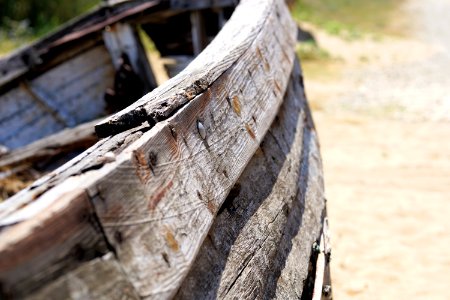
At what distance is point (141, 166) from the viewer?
1.10 meters

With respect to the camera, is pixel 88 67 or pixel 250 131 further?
pixel 88 67

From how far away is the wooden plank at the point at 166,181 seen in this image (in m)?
0.98

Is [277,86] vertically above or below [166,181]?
below

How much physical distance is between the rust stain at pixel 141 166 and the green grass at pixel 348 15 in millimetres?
13198

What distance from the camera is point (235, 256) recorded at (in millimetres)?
1428

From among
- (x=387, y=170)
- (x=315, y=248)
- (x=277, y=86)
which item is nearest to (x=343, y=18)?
(x=387, y=170)

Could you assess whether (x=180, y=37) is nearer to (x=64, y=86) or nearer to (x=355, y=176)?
(x=64, y=86)

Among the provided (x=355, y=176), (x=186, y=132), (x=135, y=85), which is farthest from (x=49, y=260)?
(x=355, y=176)

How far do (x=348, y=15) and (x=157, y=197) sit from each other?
1744 centimetres

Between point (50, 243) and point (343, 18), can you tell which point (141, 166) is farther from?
point (343, 18)

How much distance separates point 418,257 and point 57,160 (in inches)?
102

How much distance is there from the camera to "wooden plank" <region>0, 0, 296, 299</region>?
98 centimetres

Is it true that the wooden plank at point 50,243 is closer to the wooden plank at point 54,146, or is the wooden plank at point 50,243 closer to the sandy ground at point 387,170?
the wooden plank at point 54,146

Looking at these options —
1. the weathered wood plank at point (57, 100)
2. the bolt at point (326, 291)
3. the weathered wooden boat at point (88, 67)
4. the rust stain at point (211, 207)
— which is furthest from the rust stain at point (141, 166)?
the weathered wood plank at point (57, 100)
